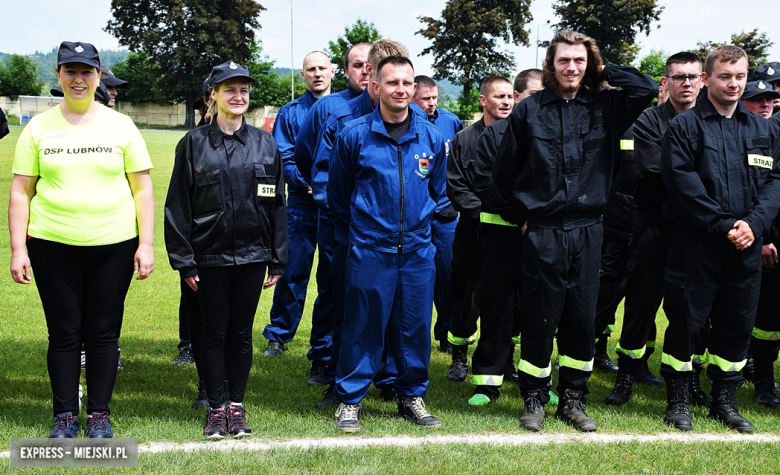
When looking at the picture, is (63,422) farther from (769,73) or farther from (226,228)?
(769,73)

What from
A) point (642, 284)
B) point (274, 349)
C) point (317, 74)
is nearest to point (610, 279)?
point (642, 284)

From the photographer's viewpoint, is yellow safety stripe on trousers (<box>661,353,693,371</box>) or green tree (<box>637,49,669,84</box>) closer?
yellow safety stripe on trousers (<box>661,353,693,371</box>)

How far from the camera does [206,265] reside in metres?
4.48

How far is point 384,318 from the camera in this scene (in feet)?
15.8

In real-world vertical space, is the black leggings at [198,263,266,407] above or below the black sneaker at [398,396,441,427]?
above

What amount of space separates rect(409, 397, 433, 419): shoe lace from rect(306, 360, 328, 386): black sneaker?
1093 millimetres

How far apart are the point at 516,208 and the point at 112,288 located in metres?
2.66

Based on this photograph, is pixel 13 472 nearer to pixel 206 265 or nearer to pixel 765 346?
pixel 206 265

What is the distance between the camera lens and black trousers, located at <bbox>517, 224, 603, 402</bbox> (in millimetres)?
4730

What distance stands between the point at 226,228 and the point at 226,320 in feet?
1.91

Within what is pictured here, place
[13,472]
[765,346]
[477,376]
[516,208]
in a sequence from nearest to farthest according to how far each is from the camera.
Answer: [13,472] < [516,208] < [477,376] < [765,346]

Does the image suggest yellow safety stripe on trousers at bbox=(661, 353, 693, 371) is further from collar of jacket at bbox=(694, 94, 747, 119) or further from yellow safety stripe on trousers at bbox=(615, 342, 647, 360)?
collar of jacket at bbox=(694, 94, 747, 119)

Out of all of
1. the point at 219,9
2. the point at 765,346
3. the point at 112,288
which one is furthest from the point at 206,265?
the point at 219,9

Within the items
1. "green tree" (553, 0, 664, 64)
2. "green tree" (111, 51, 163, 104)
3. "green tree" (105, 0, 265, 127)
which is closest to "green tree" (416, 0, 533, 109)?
"green tree" (553, 0, 664, 64)
